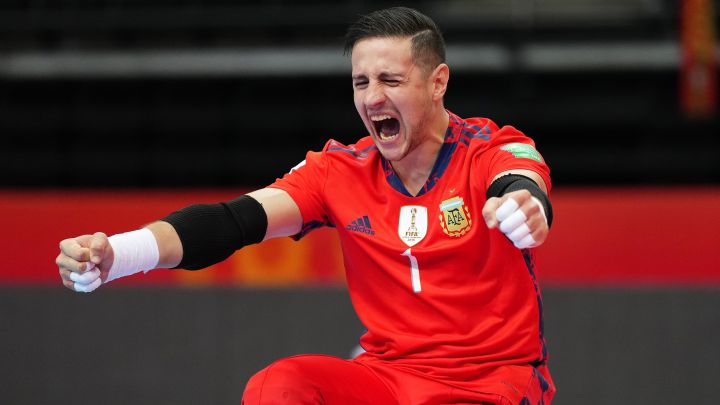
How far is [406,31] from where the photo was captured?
2.62m

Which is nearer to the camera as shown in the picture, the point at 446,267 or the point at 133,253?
the point at 133,253

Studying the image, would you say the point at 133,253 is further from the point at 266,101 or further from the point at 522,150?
the point at 266,101

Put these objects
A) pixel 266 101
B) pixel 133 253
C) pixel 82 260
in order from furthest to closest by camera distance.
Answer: pixel 266 101, pixel 133 253, pixel 82 260

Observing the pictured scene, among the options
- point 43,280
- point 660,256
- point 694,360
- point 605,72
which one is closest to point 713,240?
point 660,256

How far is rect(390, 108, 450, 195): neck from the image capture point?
2670 millimetres

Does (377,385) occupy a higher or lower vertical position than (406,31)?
lower

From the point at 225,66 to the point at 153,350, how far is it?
333cm

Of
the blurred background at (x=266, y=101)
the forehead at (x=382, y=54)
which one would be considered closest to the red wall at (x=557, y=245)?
the blurred background at (x=266, y=101)

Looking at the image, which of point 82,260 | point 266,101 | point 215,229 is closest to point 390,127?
point 215,229

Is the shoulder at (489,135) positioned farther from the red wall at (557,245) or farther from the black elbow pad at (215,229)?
the red wall at (557,245)

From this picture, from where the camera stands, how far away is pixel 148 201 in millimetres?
5457

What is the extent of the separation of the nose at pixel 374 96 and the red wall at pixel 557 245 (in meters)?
2.74

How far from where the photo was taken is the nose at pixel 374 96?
2559 mm

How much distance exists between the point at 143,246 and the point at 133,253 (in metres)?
0.04
